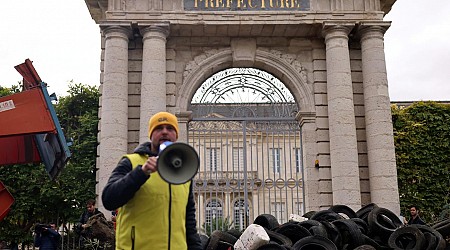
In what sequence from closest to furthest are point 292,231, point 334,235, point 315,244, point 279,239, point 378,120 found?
point 315,244, point 279,239, point 334,235, point 292,231, point 378,120

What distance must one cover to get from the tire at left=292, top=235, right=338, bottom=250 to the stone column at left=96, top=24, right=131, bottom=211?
6.55m

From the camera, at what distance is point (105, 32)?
14.2 meters

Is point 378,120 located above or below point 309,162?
above

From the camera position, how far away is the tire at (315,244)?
25.5 ft

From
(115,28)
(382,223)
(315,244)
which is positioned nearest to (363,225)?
(382,223)

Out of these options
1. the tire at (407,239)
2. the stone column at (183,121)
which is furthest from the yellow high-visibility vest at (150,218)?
the stone column at (183,121)

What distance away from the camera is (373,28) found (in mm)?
14312

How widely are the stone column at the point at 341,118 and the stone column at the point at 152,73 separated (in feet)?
13.8

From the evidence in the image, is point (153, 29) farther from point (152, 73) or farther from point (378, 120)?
point (378, 120)

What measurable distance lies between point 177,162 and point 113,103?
11.0 metres

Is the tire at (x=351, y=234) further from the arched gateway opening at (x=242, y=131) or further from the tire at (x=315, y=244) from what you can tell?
the arched gateway opening at (x=242, y=131)

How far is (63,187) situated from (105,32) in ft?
23.2

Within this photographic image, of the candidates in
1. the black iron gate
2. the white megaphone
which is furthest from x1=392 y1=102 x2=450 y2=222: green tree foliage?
the white megaphone

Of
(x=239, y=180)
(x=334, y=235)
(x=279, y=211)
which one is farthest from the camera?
(x=279, y=211)
